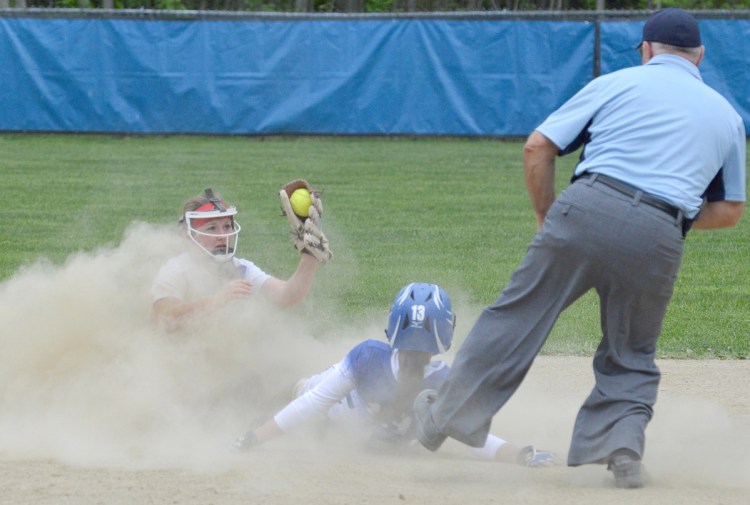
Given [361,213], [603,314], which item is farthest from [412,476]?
[361,213]

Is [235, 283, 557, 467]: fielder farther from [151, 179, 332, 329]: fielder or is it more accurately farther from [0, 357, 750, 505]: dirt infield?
[151, 179, 332, 329]: fielder

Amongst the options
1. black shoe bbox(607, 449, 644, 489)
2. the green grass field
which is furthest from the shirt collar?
the green grass field

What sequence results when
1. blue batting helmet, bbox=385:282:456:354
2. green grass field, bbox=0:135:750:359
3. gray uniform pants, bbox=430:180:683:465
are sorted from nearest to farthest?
gray uniform pants, bbox=430:180:683:465
blue batting helmet, bbox=385:282:456:354
green grass field, bbox=0:135:750:359

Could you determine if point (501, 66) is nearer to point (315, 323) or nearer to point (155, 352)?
point (315, 323)

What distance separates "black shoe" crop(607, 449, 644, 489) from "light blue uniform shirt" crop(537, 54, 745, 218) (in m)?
1.00

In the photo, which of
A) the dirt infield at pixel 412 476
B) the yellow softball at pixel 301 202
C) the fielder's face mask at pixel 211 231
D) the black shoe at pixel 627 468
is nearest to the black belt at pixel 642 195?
the black shoe at pixel 627 468

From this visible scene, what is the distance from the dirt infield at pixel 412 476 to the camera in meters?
4.59

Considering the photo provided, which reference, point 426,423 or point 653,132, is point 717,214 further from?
point 426,423

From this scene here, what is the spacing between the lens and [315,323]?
8.19 m

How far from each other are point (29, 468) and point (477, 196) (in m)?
11.3

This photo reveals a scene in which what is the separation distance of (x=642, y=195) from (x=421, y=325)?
1.17 m

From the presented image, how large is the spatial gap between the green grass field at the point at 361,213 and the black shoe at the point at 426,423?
3.14 metres

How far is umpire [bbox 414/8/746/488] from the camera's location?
459 centimetres

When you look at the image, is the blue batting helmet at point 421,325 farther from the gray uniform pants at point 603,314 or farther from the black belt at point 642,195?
the black belt at point 642,195
